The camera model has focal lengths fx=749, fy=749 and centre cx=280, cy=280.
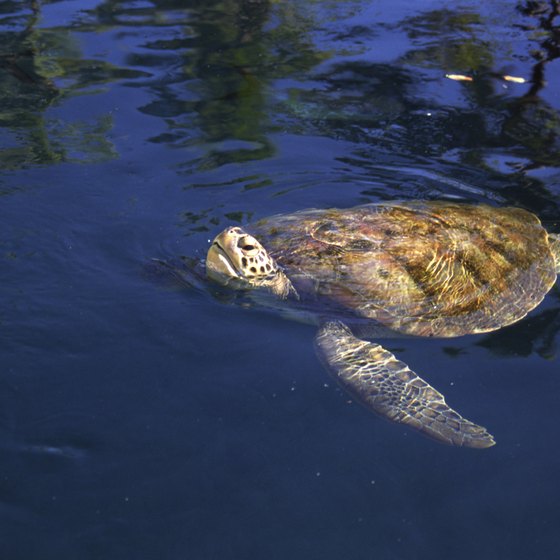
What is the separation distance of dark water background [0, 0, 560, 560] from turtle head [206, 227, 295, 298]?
30 centimetres

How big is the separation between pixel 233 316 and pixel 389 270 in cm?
109

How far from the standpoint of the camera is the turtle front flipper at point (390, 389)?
3725 mm

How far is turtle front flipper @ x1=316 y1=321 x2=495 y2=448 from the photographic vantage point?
372 centimetres

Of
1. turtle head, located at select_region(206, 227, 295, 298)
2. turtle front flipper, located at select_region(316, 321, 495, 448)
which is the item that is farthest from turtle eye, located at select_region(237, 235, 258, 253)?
turtle front flipper, located at select_region(316, 321, 495, 448)

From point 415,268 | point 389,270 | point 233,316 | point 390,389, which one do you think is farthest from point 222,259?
point 390,389

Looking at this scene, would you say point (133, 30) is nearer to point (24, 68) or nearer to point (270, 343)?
point (24, 68)

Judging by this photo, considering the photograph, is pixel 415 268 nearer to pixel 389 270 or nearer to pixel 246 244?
pixel 389 270

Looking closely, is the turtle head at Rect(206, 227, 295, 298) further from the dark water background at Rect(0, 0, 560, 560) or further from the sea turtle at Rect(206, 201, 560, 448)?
the dark water background at Rect(0, 0, 560, 560)

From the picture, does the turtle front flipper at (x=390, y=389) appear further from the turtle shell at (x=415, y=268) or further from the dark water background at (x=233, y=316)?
the turtle shell at (x=415, y=268)

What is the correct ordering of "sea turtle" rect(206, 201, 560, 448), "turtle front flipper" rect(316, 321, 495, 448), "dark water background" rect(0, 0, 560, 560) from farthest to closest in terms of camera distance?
1. "sea turtle" rect(206, 201, 560, 448)
2. "turtle front flipper" rect(316, 321, 495, 448)
3. "dark water background" rect(0, 0, 560, 560)

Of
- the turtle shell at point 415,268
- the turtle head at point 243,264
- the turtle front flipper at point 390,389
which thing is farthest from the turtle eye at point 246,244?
the turtle front flipper at point 390,389

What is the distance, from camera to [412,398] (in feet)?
13.1

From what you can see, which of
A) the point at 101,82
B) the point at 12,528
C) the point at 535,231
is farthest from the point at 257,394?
the point at 101,82

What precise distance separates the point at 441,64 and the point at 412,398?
563 cm
